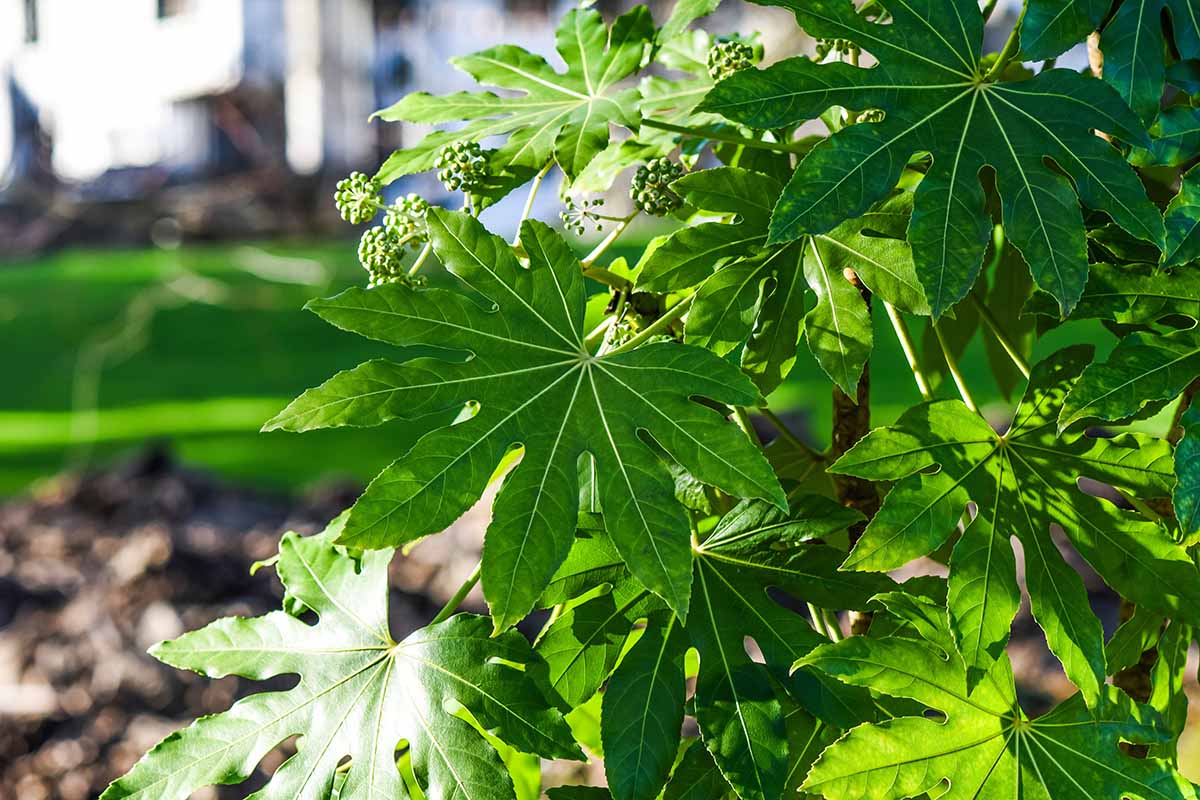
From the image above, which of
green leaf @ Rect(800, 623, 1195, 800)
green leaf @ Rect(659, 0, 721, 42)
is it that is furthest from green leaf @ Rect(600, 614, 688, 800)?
green leaf @ Rect(659, 0, 721, 42)

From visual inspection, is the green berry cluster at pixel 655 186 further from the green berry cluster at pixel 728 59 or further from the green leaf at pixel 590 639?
the green leaf at pixel 590 639

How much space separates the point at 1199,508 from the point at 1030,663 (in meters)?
2.80

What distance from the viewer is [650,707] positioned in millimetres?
906

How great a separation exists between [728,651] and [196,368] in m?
7.55

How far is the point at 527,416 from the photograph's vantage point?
2.91 ft

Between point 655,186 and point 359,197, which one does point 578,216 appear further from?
point 359,197

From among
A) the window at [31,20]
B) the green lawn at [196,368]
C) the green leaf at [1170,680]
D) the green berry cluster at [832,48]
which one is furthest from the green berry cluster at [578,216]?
the window at [31,20]

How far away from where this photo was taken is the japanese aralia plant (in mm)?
825

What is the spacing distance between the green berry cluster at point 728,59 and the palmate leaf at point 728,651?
384 millimetres

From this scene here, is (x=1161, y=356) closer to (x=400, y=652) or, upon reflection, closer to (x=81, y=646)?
(x=400, y=652)

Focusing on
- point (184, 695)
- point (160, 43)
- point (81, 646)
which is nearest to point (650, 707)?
point (184, 695)

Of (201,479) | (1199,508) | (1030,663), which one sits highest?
(1199,508)

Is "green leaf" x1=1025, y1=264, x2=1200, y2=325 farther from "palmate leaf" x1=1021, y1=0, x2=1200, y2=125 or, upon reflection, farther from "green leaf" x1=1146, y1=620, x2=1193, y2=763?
"green leaf" x1=1146, y1=620, x2=1193, y2=763

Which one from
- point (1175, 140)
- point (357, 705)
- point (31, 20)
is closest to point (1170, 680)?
point (1175, 140)
